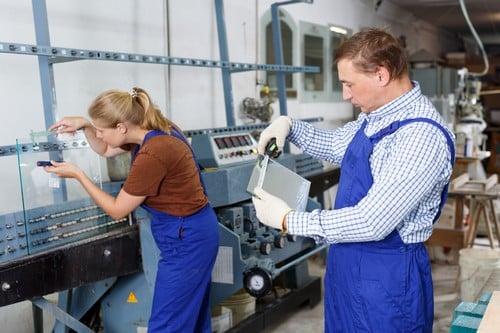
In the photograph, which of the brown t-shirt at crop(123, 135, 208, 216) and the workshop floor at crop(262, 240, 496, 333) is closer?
the brown t-shirt at crop(123, 135, 208, 216)

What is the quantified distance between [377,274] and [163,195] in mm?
839

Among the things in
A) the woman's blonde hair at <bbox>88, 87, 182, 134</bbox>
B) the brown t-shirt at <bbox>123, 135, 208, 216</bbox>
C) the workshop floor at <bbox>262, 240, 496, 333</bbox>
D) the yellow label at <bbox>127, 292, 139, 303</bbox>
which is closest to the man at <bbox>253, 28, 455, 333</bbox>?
the brown t-shirt at <bbox>123, 135, 208, 216</bbox>

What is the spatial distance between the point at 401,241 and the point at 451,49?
958 centimetres

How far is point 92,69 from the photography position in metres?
2.75

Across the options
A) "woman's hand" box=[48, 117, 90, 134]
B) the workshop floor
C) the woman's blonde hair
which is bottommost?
the workshop floor

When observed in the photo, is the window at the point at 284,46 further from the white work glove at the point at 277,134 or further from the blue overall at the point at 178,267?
the white work glove at the point at 277,134

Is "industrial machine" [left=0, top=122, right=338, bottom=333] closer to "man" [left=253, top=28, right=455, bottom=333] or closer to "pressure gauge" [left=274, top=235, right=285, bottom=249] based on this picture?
"pressure gauge" [left=274, top=235, right=285, bottom=249]

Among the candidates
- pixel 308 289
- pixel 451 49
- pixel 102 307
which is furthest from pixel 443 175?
pixel 451 49

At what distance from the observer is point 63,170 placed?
185cm

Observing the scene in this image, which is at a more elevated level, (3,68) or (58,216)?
(3,68)

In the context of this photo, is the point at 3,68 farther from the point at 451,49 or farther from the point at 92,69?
the point at 451,49

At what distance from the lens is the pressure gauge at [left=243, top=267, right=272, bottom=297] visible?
7.83 feet

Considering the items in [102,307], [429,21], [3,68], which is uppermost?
[429,21]

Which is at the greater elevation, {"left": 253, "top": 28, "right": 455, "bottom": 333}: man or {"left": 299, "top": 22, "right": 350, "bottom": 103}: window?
{"left": 299, "top": 22, "right": 350, "bottom": 103}: window
